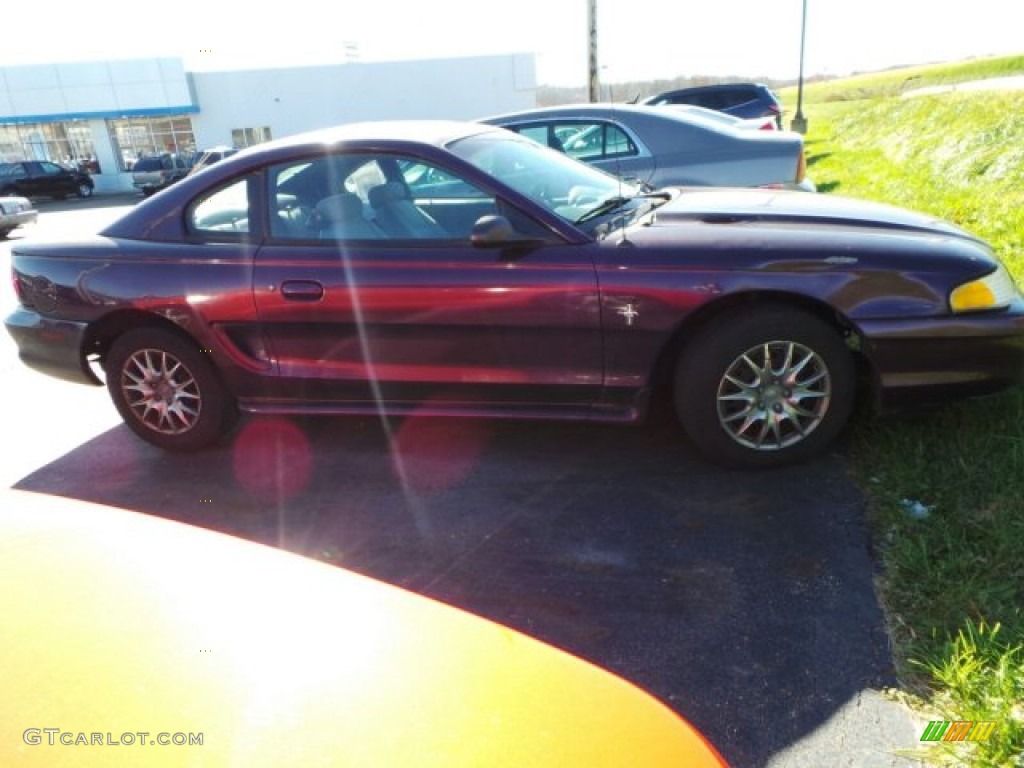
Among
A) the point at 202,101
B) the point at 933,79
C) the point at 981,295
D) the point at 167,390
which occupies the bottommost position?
the point at 933,79

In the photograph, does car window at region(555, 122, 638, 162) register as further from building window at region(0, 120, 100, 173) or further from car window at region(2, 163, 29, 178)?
building window at region(0, 120, 100, 173)

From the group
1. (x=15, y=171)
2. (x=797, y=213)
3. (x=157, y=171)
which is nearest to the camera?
(x=797, y=213)

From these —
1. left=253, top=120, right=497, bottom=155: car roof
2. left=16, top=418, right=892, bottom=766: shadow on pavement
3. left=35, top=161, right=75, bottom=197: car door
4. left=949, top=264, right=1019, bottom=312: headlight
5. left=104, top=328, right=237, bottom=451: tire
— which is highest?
left=253, top=120, right=497, bottom=155: car roof

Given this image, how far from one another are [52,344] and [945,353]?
13.9 feet

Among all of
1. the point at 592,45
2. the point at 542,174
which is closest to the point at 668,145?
the point at 542,174

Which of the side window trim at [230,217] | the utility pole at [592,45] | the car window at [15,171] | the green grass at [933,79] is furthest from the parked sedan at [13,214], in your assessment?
the green grass at [933,79]

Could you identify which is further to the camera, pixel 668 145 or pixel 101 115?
pixel 101 115

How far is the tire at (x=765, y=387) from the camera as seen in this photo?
3.38 m

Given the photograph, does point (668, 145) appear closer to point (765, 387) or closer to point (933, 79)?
point (765, 387)

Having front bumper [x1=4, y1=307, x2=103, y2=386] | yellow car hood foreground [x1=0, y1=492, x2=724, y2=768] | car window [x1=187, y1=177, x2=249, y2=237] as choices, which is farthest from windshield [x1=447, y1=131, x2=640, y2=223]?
yellow car hood foreground [x1=0, y1=492, x2=724, y2=768]

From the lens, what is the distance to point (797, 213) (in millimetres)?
3703

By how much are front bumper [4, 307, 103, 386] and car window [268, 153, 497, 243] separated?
49.9 inches

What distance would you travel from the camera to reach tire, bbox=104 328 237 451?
409 centimetres

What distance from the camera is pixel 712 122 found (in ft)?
23.3
